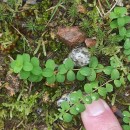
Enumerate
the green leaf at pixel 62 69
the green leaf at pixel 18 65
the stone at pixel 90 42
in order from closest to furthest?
the green leaf at pixel 18 65 < the green leaf at pixel 62 69 < the stone at pixel 90 42

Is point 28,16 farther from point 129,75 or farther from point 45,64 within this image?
point 129,75

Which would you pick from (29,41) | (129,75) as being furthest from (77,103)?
(29,41)

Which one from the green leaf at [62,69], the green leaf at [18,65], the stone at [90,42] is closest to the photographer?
the green leaf at [18,65]

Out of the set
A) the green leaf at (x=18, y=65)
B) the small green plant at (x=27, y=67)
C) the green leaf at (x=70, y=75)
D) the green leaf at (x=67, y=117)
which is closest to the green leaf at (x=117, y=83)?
the green leaf at (x=70, y=75)

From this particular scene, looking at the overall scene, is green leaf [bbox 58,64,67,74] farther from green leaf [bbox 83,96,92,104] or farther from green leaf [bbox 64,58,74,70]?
green leaf [bbox 83,96,92,104]

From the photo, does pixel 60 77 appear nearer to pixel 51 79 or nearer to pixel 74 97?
pixel 51 79

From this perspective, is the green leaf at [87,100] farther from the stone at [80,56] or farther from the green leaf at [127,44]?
the green leaf at [127,44]
